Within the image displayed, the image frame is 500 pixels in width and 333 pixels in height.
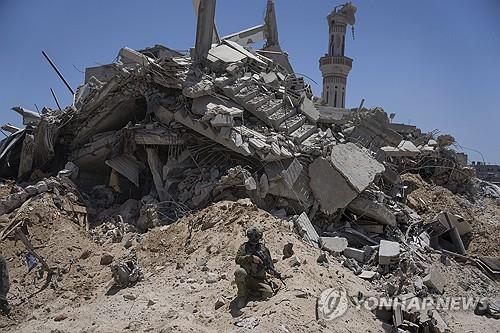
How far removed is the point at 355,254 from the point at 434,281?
1.22 metres

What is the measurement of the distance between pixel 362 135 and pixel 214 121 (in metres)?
A: 3.84

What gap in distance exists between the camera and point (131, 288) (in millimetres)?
6891

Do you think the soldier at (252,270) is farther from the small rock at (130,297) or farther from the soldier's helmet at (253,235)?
the small rock at (130,297)

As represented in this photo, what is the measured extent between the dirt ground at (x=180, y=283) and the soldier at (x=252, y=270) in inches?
7.0

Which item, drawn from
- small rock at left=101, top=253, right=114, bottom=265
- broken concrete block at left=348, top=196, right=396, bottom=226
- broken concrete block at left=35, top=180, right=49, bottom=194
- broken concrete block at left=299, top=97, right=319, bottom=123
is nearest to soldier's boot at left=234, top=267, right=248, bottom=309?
small rock at left=101, top=253, right=114, bottom=265

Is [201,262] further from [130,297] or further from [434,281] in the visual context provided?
[434,281]

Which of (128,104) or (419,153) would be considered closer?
(128,104)

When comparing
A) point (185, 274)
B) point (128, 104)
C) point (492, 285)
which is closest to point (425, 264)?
point (492, 285)

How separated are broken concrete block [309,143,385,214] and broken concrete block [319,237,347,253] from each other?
0.78m

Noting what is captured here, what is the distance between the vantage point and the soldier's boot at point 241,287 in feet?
19.7

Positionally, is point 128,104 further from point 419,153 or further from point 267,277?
point 419,153

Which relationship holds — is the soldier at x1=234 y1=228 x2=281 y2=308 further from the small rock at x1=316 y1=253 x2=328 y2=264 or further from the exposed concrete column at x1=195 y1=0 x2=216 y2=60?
the exposed concrete column at x1=195 y1=0 x2=216 y2=60

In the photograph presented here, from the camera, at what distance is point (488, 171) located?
66.2 feet

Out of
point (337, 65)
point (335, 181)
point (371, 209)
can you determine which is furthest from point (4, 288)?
point (337, 65)
